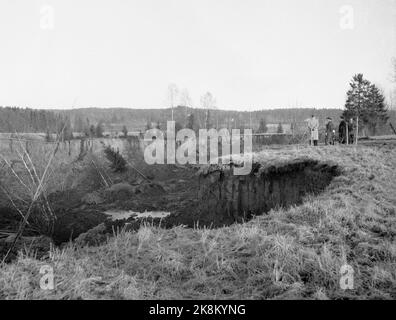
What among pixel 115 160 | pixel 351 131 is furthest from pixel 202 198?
pixel 115 160

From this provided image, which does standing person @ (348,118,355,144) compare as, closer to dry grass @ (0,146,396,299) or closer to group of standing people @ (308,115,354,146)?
group of standing people @ (308,115,354,146)

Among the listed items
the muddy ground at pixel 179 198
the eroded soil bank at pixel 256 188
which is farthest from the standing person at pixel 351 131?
the eroded soil bank at pixel 256 188

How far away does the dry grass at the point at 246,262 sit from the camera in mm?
4082

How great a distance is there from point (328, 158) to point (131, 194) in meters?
16.6

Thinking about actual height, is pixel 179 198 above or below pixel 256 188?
below

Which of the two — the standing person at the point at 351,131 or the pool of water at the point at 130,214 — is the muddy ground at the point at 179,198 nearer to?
the pool of water at the point at 130,214

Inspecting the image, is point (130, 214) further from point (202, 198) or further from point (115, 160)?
point (115, 160)

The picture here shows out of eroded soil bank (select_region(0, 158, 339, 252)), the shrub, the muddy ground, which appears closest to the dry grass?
eroded soil bank (select_region(0, 158, 339, 252))

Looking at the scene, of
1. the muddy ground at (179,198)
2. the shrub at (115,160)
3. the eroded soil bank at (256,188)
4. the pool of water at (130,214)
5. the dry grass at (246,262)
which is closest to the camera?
the dry grass at (246,262)

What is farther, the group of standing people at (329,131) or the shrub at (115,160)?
the shrub at (115,160)

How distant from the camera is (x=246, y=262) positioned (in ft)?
16.6

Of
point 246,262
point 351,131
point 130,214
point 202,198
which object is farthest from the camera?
point 130,214

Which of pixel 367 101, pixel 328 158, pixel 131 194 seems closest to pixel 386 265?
pixel 328 158

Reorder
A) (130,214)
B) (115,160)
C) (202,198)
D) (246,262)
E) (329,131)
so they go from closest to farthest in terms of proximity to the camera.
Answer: (246,262) < (202,198) < (329,131) < (130,214) < (115,160)
